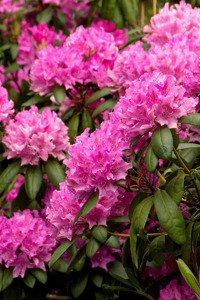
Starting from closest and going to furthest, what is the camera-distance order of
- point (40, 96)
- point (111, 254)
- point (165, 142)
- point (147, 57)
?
point (165, 142) → point (147, 57) → point (111, 254) → point (40, 96)

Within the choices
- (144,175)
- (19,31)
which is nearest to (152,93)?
(144,175)

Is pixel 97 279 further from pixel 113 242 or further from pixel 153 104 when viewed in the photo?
pixel 153 104

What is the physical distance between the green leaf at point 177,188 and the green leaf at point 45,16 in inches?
85.1

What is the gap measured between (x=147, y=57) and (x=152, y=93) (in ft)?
2.00

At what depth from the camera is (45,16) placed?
3.79 m

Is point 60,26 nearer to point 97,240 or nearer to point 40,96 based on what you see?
point 40,96

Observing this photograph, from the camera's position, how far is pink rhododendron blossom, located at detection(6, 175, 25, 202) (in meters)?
3.15

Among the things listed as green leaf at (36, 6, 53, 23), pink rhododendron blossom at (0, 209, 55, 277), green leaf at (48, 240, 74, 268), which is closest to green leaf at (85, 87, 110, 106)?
pink rhododendron blossom at (0, 209, 55, 277)

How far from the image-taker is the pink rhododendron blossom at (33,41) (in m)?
3.29

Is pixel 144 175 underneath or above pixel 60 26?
above

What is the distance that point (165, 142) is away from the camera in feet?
5.54

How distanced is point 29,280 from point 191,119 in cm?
93

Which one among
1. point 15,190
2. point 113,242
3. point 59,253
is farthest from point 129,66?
point 15,190

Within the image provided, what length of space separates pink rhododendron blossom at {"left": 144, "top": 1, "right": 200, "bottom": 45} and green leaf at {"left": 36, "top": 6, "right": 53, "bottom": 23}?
4.00 ft
